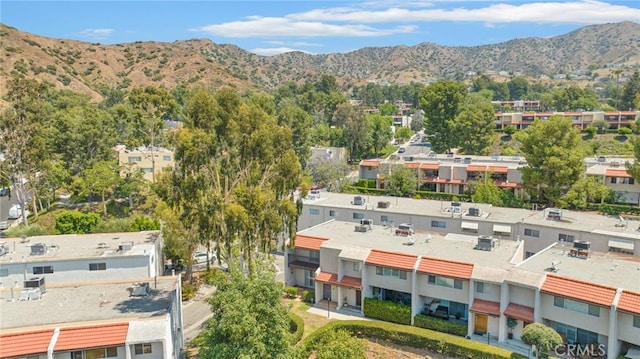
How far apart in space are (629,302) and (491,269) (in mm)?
8423

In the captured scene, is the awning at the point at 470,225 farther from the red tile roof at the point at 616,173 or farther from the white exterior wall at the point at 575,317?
the red tile roof at the point at 616,173

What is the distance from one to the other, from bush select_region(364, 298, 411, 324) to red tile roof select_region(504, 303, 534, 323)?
710 cm

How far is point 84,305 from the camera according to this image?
3169 cm

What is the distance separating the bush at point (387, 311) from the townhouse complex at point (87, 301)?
14.0 m

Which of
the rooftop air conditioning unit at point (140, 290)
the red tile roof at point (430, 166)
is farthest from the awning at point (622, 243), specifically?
the red tile roof at point (430, 166)

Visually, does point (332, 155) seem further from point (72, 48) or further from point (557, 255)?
point (72, 48)

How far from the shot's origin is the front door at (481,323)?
35612 mm

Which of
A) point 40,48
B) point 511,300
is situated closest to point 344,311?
point 511,300

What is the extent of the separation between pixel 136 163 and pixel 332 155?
118ft

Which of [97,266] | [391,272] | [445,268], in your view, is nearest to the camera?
[445,268]

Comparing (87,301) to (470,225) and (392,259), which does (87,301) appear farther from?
(470,225)

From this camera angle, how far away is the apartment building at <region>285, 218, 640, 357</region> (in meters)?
31.5

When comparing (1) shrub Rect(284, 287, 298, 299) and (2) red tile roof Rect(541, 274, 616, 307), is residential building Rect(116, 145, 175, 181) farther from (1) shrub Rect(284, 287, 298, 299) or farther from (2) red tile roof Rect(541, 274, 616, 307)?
(2) red tile roof Rect(541, 274, 616, 307)

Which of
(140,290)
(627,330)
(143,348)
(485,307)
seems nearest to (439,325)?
(485,307)
